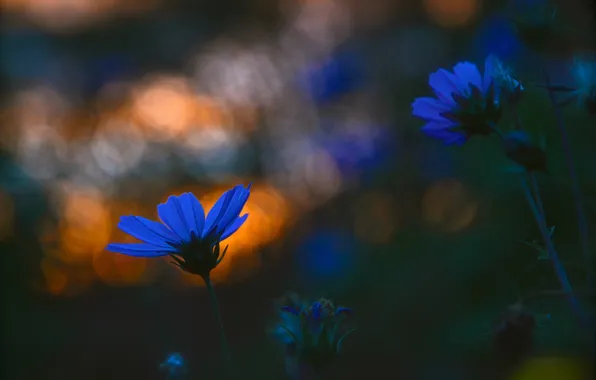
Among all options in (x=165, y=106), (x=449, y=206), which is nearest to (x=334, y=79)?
(x=165, y=106)

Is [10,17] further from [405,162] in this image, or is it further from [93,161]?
[405,162]

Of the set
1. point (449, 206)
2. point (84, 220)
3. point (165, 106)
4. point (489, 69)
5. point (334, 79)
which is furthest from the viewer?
point (165, 106)

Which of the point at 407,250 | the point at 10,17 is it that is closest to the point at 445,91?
the point at 407,250

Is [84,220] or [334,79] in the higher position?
[334,79]

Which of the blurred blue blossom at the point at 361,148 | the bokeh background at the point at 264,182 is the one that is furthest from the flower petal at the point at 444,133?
the blurred blue blossom at the point at 361,148

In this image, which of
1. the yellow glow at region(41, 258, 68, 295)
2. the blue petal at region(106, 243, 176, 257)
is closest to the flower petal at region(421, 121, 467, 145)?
the blue petal at region(106, 243, 176, 257)

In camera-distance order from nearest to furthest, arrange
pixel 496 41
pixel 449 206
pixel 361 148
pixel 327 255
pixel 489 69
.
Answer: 1. pixel 489 69
2. pixel 496 41
3. pixel 449 206
4. pixel 327 255
5. pixel 361 148

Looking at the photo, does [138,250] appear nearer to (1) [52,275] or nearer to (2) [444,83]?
(2) [444,83]
